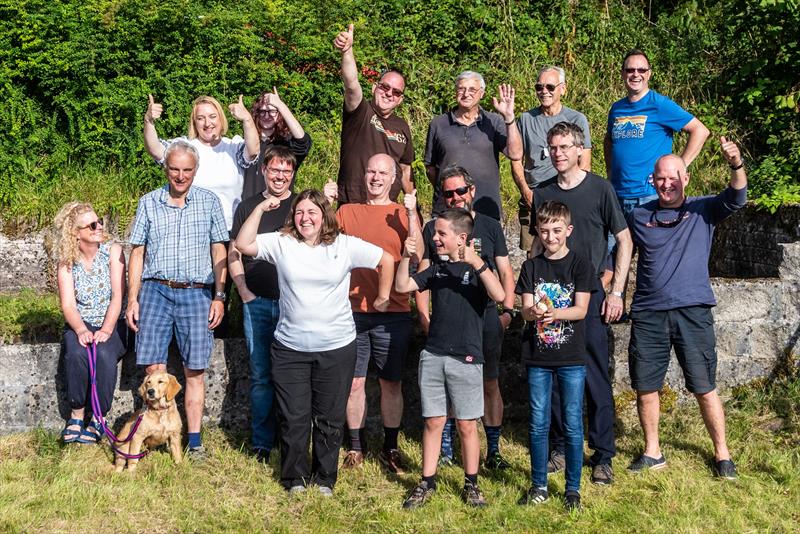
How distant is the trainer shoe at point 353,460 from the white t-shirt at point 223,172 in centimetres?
181

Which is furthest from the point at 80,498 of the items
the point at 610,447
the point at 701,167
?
the point at 701,167

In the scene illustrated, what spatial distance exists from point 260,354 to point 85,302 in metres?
1.21

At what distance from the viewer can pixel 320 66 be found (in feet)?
33.3

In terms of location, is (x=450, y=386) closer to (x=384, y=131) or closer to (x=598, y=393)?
(x=598, y=393)

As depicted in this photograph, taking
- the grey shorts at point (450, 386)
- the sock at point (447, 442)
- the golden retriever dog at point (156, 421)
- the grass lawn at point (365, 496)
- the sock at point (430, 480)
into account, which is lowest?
the grass lawn at point (365, 496)

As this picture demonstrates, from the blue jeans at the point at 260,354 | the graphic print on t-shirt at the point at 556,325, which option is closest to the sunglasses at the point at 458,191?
the graphic print on t-shirt at the point at 556,325

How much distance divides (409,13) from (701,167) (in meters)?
4.01

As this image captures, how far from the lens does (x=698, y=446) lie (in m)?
6.21

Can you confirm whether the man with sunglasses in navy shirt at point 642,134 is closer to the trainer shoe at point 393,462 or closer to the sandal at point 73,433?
the trainer shoe at point 393,462

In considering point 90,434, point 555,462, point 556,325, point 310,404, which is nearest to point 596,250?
point 556,325

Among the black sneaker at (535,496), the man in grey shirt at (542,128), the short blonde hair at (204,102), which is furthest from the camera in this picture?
the man in grey shirt at (542,128)

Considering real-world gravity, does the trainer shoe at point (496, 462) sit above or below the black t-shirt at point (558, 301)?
below

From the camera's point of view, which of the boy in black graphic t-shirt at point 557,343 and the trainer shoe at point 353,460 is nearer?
the boy in black graphic t-shirt at point 557,343

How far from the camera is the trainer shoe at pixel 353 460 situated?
597 centimetres
